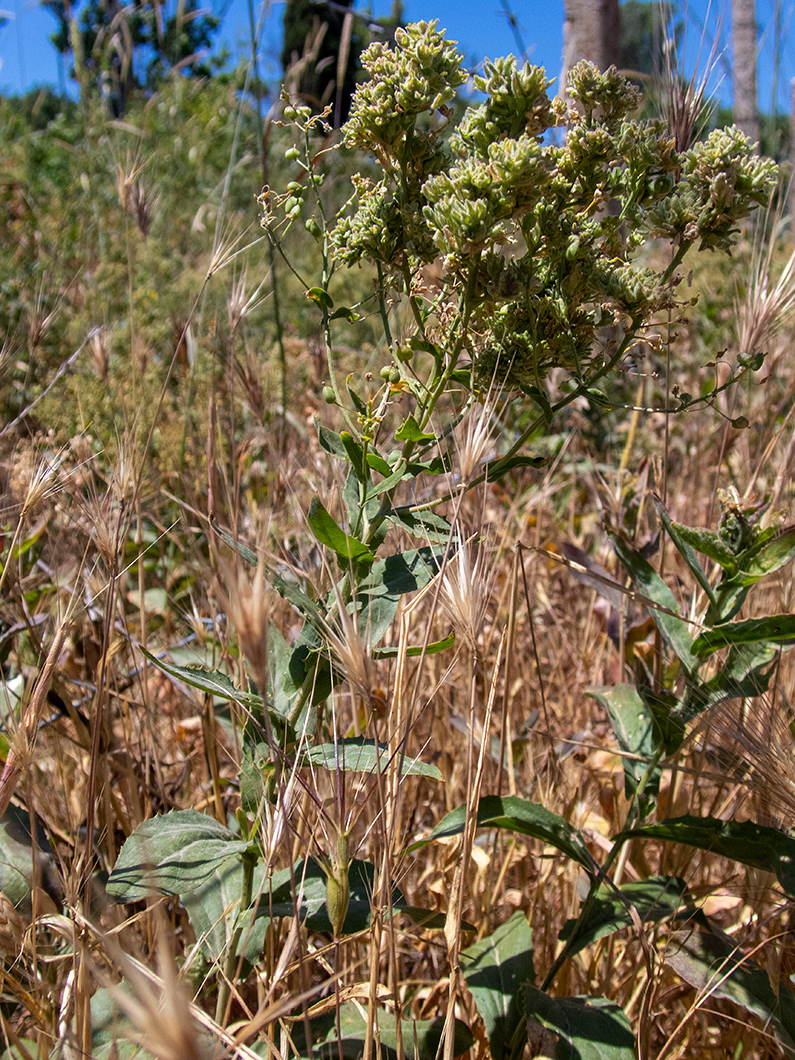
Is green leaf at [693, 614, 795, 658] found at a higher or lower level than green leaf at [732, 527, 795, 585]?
lower

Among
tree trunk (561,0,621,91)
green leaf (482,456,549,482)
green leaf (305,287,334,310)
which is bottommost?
green leaf (482,456,549,482)

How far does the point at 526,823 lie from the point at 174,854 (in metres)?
0.45

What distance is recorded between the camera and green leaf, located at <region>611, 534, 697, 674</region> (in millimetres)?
1105

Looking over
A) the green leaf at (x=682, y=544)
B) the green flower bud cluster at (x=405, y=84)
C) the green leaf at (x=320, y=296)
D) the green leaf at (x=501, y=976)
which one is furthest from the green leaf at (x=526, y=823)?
the green flower bud cluster at (x=405, y=84)

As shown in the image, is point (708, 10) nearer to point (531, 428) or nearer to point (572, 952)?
point (531, 428)

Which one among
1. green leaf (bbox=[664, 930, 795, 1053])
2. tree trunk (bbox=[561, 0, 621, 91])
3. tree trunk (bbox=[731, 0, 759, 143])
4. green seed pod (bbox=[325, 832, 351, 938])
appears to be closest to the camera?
green seed pod (bbox=[325, 832, 351, 938])

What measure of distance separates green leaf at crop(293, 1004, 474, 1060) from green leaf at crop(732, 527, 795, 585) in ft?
2.24

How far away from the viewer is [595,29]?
2.06 metres

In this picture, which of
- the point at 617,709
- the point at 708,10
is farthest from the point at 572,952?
the point at 708,10

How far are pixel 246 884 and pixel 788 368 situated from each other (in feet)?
10.7

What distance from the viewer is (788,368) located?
3354mm

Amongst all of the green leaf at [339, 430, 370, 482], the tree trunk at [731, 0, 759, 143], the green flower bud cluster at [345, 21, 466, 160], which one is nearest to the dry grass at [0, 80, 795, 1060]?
the green leaf at [339, 430, 370, 482]

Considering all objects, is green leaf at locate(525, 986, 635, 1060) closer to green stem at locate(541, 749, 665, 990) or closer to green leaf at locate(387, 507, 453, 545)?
green stem at locate(541, 749, 665, 990)

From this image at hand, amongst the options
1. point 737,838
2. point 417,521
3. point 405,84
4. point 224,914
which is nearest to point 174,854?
A: point 224,914
